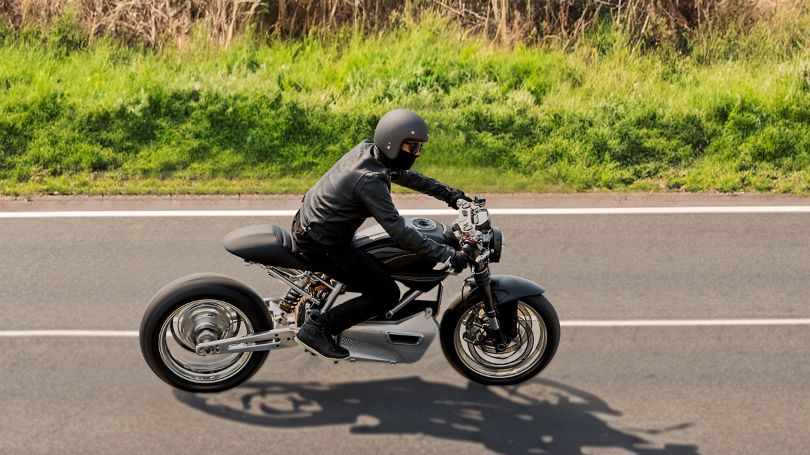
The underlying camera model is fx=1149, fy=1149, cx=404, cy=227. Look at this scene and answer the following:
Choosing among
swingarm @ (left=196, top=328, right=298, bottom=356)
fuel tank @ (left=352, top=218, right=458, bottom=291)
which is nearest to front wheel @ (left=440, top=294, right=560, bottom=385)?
fuel tank @ (left=352, top=218, right=458, bottom=291)

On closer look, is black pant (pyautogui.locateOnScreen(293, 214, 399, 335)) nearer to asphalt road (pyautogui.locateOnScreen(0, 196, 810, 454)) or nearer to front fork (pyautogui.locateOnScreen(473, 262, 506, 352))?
front fork (pyautogui.locateOnScreen(473, 262, 506, 352))

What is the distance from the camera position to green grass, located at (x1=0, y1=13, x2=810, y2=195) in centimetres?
1357

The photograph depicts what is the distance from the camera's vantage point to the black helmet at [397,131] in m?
7.66

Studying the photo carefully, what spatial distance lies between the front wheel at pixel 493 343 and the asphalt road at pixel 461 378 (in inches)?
6.0

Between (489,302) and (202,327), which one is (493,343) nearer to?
(489,302)

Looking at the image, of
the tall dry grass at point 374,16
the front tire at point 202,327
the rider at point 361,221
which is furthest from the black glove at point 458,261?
the tall dry grass at point 374,16

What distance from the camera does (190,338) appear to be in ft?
27.6

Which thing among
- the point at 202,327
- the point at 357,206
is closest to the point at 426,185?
the point at 357,206

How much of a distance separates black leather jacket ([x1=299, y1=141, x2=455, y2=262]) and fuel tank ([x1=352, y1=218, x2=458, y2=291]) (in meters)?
0.20

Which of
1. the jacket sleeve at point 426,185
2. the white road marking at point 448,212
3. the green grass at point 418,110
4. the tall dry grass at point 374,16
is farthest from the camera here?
the tall dry grass at point 374,16

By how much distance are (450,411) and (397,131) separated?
215cm

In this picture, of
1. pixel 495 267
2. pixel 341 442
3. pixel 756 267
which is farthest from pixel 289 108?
pixel 341 442

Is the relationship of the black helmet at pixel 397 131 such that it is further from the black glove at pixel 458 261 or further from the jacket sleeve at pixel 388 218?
the black glove at pixel 458 261

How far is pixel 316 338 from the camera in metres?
8.22
